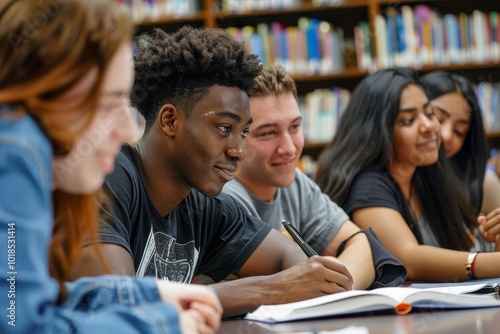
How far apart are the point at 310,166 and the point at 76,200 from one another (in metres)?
3.41

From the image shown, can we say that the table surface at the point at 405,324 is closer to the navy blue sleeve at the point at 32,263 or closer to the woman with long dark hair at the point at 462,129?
the navy blue sleeve at the point at 32,263

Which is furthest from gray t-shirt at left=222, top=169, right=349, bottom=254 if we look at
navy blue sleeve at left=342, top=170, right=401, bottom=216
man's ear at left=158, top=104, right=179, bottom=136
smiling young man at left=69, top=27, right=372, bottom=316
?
man's ear at left=158, top=104, right=179, bottom=136

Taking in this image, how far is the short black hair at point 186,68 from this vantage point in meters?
1.63

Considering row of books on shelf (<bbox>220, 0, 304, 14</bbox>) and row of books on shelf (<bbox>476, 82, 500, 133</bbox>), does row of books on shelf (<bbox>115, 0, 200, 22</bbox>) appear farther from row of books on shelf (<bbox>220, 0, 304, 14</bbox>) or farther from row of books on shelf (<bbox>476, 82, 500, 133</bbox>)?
row of books on shelf (<bbox>476, 82, 500, 133</bbox>)

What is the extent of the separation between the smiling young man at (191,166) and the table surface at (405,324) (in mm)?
227

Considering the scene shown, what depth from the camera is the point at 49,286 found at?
76 centimetres

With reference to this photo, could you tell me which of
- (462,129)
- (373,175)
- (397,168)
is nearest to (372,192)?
(373,175)

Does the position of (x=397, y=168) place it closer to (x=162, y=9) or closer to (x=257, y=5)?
(x=257, y=5)

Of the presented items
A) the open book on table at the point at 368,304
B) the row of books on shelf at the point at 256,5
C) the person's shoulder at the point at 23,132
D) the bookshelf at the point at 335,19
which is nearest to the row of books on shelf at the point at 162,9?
the bookshelf at the point at 335,19

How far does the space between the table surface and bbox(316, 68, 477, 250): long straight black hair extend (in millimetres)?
1187

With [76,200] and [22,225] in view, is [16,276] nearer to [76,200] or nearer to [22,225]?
[22,225]

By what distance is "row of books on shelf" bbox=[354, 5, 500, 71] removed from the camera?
4.12 m

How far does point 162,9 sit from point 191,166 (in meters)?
2.72

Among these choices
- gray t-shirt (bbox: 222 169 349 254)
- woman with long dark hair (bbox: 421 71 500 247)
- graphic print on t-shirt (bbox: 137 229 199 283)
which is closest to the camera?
graphic print on t-shirt (bbox: 137 229 199 283)
